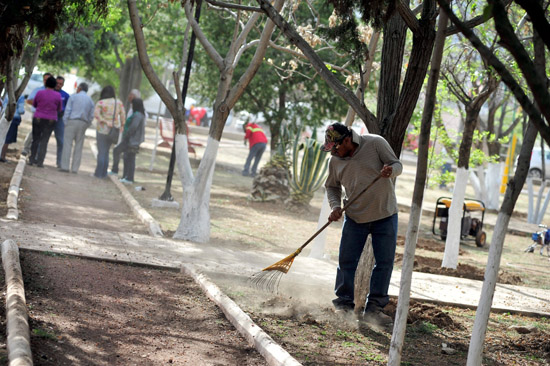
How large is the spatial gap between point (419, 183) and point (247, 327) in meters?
2.07

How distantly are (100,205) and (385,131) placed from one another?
7.60 m

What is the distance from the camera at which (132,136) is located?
16.3 m

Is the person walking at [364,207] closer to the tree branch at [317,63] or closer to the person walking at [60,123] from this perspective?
the tree branch at [317,63]

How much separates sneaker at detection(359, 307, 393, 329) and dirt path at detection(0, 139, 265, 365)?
1.30 meters

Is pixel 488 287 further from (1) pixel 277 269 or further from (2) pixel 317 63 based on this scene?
(2) pixel 317 63

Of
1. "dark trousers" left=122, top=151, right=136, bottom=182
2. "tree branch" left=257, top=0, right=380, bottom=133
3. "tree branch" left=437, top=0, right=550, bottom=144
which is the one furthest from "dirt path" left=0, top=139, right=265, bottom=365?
"dark trousers" left=122, top=151, right=136, bottom=182

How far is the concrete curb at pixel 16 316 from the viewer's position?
165 inches

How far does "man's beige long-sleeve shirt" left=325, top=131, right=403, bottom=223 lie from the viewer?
6199 millimetres

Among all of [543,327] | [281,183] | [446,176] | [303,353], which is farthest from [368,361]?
[281,183]

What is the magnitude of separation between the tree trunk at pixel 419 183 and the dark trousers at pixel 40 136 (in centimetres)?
1319

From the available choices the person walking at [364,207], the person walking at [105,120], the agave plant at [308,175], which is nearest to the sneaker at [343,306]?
the person walking at [364,207]

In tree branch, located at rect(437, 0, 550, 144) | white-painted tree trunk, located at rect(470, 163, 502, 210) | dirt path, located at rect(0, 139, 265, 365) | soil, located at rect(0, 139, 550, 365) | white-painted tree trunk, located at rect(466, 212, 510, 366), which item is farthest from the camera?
white-painted tree trunk, located at rect(470, 163, 502, 210)

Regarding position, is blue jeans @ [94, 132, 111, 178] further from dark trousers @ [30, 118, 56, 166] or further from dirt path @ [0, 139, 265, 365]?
dirt path @ [0, 139, 265, 365]

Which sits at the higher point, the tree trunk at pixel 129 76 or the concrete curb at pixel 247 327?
the tree trunk at pixel 129 76
